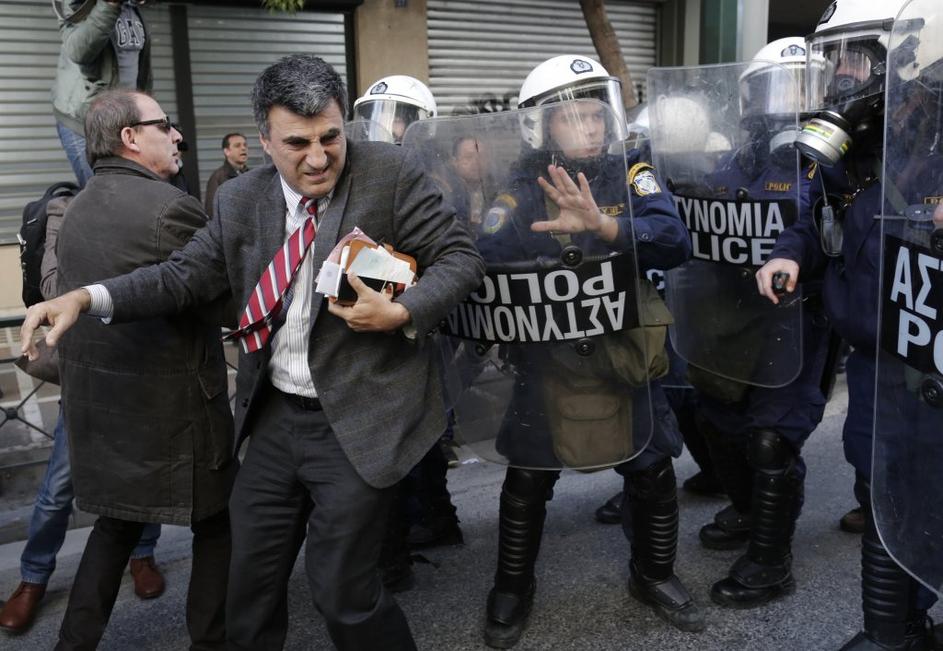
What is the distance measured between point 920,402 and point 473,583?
1.88m

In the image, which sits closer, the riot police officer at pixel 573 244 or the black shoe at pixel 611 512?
the riot police officer at pixel 573 244

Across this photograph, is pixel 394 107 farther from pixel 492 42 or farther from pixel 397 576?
pixel 492 42

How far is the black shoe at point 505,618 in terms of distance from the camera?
9.37ft

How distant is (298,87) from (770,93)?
1.81 metres

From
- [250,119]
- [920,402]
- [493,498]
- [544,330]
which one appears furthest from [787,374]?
[250,119]

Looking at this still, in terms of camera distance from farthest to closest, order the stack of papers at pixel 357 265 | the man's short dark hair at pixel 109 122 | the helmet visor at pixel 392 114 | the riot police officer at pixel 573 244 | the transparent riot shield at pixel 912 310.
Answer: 1. the helmet visor at pixel 392 114
2. the man's short dark hair at pixel 109 122
3. the riot police officer at pixel 573 244
4. the stack of papers at pixel 357 265
5. the transparent riot shield at pixel 912 310

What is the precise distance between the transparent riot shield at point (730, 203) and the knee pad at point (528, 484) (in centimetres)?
84

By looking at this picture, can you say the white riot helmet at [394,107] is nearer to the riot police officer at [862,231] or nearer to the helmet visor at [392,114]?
the helmet visor at [392,114]

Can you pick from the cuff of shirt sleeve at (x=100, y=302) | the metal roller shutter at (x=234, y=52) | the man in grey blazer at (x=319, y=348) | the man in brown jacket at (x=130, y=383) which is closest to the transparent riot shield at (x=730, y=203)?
the man in grey blazer at (x=319, y=348)

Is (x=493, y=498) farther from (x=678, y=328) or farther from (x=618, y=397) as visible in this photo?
(x=618, y=397)

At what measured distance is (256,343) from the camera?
2.30m

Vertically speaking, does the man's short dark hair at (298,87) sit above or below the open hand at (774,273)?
above

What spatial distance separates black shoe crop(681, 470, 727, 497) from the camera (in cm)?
397

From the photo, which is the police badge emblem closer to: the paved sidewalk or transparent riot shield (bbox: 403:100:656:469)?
transparent riot shield (bbox: 403:100:656:469)
